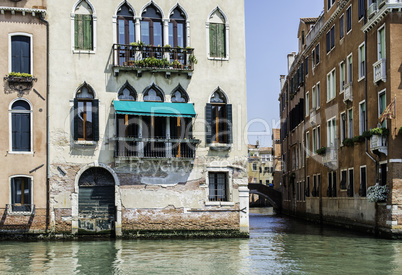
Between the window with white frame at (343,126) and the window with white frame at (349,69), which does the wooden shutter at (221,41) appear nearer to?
the window with white frame at (349,69)

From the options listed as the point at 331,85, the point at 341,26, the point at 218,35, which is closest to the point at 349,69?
the point at 341,26

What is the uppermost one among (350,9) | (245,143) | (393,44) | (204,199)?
(350,9)

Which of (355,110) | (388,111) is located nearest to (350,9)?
(355,110)

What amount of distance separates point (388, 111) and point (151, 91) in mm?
7570

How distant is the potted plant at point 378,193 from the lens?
2012cm

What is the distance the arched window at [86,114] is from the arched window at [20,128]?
1461mm

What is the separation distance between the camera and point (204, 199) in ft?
62.9

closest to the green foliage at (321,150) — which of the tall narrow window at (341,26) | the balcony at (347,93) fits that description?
the balcony at (347,93)

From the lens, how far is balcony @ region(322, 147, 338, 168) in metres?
27.2

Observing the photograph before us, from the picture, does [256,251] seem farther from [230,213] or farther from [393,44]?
[393,44]

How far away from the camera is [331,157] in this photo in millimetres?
27594

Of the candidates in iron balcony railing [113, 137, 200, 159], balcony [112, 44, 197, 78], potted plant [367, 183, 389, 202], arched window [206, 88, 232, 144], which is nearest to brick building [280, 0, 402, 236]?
potted plant [367, 183, 389, 202]

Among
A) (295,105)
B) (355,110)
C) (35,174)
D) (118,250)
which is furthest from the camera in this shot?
(295,105)

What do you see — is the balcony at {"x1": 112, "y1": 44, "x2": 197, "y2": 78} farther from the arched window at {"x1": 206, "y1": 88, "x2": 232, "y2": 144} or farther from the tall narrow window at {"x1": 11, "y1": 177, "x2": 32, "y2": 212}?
the tall narrow window at {"x1": 11, "y1": 177, "x2": 32, "y2": 212}
